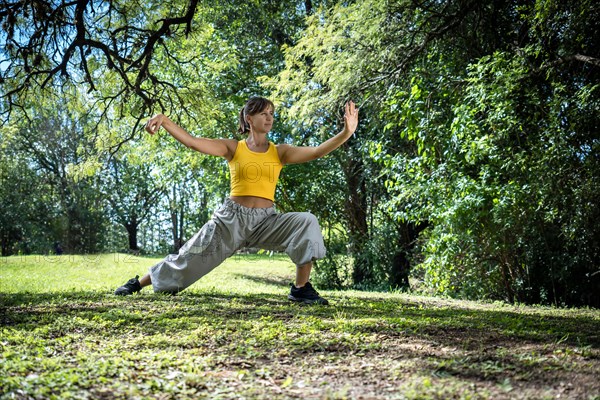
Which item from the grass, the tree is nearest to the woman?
the grass

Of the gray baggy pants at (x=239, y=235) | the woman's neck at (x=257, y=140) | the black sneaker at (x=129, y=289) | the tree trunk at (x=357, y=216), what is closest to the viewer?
the gray baggy pants at (x=239, y=235)

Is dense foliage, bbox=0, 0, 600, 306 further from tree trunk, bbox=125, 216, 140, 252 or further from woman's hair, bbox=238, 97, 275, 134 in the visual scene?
tree trunk, bbox=125, 216, 140, 252

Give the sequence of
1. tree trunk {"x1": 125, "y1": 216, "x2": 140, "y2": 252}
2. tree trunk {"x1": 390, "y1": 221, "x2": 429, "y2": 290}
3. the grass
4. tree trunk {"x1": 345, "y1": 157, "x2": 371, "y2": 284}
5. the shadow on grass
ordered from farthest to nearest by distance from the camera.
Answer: tree trunk {"x1": 125, "y1": 216, "x2": 140, "y2": 252} → tree trunk {"x1": 345, "y1": 157, "x2": 371, "y2": 284} → tree trunk {"x1": 390, "y1": 221, "x2": 429, "y2": 290} → the shadow on grass → the grass

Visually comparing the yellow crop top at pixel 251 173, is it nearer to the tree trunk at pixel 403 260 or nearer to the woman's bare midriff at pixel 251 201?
the woman's bare midriff at pixel 251 201

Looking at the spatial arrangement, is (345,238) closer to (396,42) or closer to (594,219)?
(396,42)

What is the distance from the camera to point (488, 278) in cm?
731

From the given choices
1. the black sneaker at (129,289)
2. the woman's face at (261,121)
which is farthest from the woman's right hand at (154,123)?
the black sneaker at (129,289)

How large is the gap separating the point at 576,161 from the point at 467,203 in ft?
4.38

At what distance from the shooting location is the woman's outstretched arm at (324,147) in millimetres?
4980

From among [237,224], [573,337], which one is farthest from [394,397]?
[237,224]

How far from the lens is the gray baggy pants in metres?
4.93

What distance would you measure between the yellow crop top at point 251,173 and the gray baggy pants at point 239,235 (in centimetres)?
15

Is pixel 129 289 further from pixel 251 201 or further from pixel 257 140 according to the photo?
pixel 257 140

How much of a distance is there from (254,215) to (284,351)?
215cm
